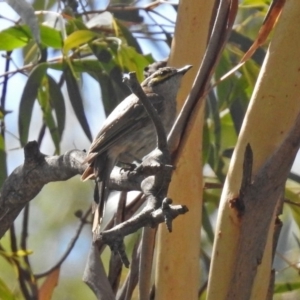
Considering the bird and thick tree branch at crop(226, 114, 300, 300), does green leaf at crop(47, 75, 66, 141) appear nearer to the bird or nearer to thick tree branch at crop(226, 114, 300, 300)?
the bird

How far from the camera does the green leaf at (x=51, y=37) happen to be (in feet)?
5.34

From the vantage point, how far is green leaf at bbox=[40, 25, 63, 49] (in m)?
1.63

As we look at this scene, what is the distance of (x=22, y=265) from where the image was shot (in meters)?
1.74

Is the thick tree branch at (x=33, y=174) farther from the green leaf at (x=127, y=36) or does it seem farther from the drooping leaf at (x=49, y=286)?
the green leaf at (x=127, y=36)

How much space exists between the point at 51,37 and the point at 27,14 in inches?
14.8

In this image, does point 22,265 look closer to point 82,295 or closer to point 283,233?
point 283,233

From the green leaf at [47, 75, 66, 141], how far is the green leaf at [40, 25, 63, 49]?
0.38ft

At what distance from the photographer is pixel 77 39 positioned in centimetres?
154

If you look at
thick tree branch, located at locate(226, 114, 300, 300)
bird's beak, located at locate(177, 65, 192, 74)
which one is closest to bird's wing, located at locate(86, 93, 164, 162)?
bird's beak, located at locate(177, 65, 192, 74)

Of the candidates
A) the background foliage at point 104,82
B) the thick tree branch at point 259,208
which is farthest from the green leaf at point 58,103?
the thick tree branch at point 259,208

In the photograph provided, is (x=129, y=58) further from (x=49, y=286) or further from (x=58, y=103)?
(x=49, y=286)

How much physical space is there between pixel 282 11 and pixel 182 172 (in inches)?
12.5

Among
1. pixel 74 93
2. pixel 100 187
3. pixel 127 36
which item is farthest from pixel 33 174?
pixel 127 36

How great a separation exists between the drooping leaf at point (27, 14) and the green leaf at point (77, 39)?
24 centimetres
